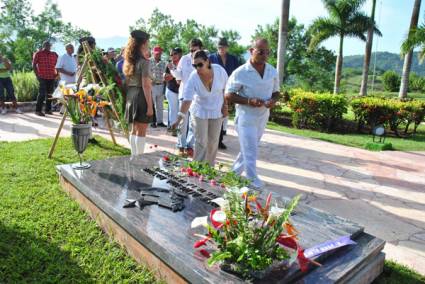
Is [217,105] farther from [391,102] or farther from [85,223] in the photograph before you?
[391,102]

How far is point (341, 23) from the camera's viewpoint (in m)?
22.7

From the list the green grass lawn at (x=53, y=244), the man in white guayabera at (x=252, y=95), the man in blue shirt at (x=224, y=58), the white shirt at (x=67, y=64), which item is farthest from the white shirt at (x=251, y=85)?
the white shirt at (x=67, y=64)

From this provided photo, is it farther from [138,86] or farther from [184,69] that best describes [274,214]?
[184,69]

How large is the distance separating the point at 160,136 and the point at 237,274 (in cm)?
532

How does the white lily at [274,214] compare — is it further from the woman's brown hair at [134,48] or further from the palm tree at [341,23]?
the palm tree at [341,23]

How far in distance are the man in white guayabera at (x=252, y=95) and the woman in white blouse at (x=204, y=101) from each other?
262mm

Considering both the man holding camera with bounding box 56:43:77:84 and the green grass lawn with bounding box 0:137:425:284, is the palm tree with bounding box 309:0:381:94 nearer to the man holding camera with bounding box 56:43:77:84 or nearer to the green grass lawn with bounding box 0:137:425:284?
the man holding camera with bounding box 56:43:77:84

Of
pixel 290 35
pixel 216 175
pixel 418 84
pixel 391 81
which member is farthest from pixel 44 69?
pixel 290 35

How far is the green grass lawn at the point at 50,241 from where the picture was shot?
253 cm

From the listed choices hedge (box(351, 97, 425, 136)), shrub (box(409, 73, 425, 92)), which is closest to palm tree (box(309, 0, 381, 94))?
shrub (box(409, 73, 425, 92))

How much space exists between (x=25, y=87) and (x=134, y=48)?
26.2 ft

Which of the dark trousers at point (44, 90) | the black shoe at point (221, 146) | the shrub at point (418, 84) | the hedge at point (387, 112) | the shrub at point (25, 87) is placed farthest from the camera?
the shrub at point (418, 84)

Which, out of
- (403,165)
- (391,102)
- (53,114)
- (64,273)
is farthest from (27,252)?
(391,102)

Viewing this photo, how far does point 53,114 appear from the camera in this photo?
30.8 ft
